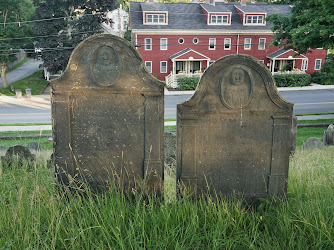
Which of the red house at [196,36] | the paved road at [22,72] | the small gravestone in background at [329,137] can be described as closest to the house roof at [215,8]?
the red house at [196,36]

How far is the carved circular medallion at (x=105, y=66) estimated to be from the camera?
5.13 m

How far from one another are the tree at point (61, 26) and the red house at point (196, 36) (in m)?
3.83

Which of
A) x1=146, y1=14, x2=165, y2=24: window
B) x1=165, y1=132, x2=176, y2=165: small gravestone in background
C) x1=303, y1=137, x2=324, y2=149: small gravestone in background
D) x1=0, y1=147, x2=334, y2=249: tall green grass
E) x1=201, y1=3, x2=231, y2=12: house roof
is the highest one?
x1=201, y1=3, x2=231, y2=12: house roof

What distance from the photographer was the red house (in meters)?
32.4

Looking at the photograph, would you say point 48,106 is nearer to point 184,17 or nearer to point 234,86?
point 184,17

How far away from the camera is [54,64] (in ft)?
92.5

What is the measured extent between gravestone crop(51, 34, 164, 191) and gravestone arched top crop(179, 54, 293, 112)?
2.24 feet

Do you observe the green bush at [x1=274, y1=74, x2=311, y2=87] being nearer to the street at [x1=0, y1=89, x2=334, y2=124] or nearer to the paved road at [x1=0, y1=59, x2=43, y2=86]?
the street at [x1=0, y1=89, x2=334, y2=124]

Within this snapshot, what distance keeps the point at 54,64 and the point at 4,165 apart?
75.3 ft

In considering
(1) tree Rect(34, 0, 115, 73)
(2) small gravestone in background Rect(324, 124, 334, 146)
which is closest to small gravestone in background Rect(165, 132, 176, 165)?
(2) small gravestone in background Rect(324, 124, 334, 146)

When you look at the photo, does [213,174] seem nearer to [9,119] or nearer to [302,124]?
[302,124]

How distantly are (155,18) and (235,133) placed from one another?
29277 millimetres

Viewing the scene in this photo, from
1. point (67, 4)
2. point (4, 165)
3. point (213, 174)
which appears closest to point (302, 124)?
point (213, 174)

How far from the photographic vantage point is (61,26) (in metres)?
30.2
